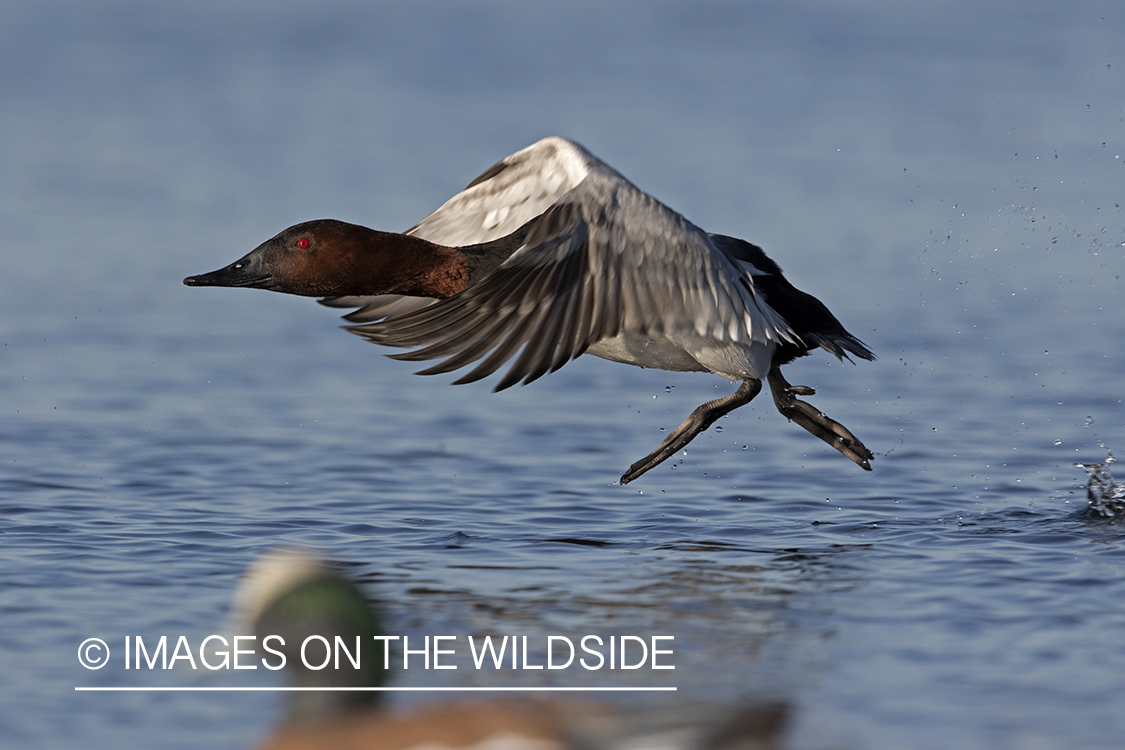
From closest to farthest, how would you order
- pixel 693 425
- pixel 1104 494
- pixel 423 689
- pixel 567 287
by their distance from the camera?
pixel 423 689 → pixel 567 287 → pixel 693 425 → pixel 1104 494

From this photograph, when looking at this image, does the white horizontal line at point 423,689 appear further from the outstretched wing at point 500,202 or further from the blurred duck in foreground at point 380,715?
the outstretched wing at point 500,202

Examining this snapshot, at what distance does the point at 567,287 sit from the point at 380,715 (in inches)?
127

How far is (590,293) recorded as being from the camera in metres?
6.48

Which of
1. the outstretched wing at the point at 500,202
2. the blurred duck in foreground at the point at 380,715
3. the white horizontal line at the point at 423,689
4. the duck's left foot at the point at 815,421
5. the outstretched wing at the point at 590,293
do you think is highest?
the outstretched wing at the point at 500,202

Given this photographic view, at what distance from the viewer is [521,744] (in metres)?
3.16

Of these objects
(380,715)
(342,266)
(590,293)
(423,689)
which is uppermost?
(342,266)

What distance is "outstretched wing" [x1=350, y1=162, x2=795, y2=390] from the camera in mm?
6359

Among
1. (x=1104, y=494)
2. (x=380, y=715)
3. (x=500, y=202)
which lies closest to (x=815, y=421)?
(x=1104, y=494)

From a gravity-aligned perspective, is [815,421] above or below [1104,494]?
above

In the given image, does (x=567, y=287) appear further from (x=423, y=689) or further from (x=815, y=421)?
(x=423, y=689)

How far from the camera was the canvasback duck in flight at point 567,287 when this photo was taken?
6426 mm

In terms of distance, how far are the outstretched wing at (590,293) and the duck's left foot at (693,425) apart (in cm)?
46

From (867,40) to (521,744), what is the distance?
18500 mm

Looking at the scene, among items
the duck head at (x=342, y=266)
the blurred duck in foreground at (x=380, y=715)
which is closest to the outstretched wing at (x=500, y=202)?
the duck head at (x=342, y=266)
